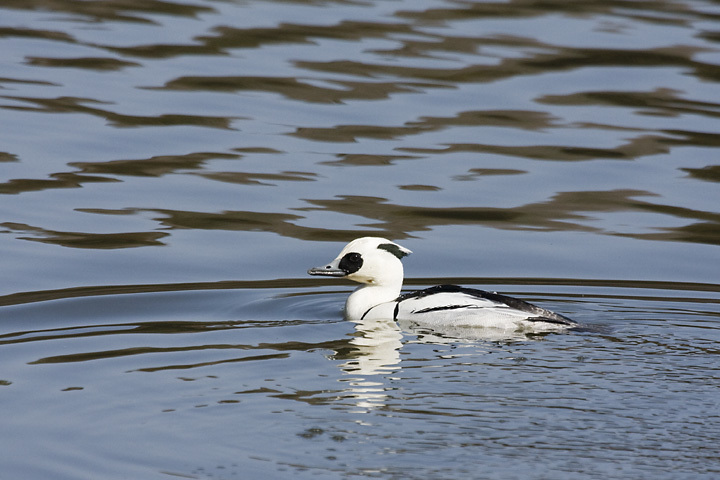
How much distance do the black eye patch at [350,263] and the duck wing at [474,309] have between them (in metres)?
0.66

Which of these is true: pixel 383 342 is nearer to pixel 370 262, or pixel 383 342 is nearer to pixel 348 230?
pixel 370 262

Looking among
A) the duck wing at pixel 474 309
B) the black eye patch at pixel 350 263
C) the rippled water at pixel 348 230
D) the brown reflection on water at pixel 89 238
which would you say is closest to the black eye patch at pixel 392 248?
the black eye patch at pixel 350 263

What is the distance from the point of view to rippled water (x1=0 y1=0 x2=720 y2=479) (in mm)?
6730

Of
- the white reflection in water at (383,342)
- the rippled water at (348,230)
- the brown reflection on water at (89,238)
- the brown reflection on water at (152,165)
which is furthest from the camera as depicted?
the brown reflection on water at (152,165)

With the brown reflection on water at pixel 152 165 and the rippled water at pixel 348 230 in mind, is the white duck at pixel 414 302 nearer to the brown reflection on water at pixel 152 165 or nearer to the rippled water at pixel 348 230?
the rippled water at pixel 348 230

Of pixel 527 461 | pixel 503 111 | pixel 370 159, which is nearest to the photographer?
pixel 527 461

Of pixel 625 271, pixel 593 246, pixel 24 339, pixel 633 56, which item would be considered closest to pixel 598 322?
pixel 625 271

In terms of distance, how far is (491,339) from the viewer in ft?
29.3

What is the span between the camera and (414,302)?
9.47 meters

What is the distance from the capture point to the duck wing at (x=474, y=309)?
29.8 ft

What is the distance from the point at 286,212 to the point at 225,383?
5233 mm

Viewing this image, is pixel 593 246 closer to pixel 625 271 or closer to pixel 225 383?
pixel 625 271

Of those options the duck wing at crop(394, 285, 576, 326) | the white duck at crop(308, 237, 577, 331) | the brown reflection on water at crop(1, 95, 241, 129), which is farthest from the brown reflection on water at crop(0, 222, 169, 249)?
the brown reflection on water at crop(1, 95, 241, 129)

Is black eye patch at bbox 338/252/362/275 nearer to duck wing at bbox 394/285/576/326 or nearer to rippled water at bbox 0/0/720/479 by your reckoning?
rippled water at bbox 0/0/720/479
